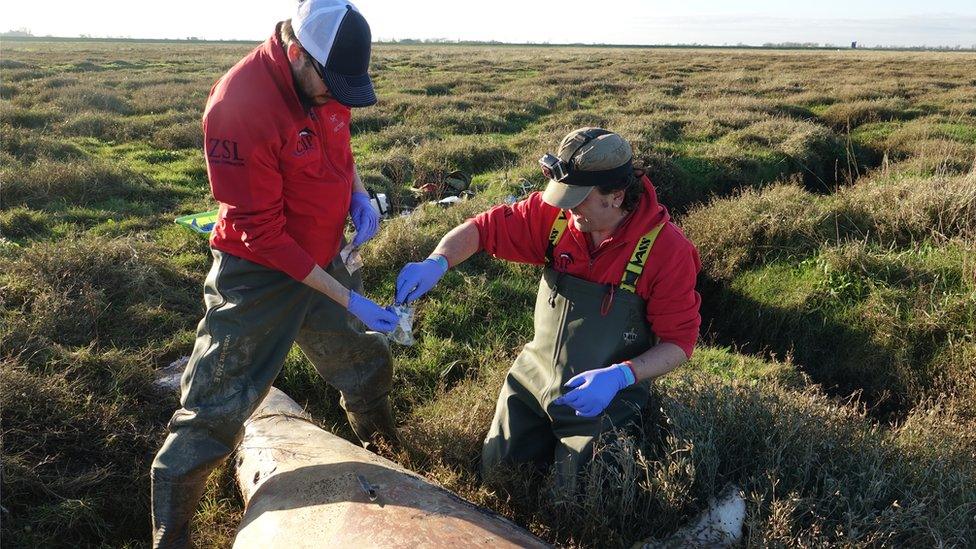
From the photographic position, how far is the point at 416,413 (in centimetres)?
378

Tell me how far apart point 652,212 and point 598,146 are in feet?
1.23

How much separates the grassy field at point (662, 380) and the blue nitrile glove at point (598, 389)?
20 centimetres

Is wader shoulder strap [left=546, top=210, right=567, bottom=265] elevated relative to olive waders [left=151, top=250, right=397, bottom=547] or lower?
elevated

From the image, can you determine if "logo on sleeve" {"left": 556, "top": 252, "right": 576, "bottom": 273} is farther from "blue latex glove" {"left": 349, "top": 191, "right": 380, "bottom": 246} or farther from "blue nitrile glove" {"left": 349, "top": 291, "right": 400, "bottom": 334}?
"blue latex glove" {"left": 349, "top": 191, "right": 380, "bottom": 246}

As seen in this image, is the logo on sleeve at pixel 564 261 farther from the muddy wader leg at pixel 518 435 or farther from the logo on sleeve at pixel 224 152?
the logo on sleeve at pixel 224 152

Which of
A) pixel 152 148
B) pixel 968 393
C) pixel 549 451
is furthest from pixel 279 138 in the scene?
pixel 152 148

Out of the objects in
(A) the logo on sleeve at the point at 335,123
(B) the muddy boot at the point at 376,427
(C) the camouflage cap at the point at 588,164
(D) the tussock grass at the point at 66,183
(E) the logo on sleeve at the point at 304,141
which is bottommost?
(B) the muddy boot at the point at 376,427

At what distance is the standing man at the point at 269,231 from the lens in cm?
227

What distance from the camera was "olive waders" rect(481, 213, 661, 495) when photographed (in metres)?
2.76

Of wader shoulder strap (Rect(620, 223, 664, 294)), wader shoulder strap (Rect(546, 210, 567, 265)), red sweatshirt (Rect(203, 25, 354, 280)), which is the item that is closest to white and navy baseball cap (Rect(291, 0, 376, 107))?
red sweatshirt (Rect(203, 25, 354, 280))

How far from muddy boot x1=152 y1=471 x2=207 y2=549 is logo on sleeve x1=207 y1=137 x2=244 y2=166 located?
127 centimetres

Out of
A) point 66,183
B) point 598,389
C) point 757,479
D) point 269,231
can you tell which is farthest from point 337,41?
point 66,183

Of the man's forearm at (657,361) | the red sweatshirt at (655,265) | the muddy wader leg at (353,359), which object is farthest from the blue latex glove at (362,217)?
the man's forearm at (657,361)

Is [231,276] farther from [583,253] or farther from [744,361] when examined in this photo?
[744,361]
